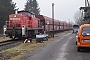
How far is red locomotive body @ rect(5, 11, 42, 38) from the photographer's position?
27297mm

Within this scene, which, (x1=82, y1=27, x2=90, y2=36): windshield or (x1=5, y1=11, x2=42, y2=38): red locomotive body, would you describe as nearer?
(x1=82, y1=27, x2=90, y2=36): windshield

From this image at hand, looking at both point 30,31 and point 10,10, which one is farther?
point 10,10

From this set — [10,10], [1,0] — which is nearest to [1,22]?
[10,10]

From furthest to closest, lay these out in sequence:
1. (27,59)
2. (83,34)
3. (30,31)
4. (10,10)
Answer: (10,10) < (30,31) < (83,34) < (27,59)

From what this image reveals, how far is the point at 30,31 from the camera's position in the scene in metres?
29.9

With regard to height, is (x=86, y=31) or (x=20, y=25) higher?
(x=20, y=25)

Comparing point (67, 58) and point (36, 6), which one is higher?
point (36, 6)

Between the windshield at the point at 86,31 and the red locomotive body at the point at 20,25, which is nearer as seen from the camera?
the windshield at the point at 86,31

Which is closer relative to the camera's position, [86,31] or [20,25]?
[86,31]

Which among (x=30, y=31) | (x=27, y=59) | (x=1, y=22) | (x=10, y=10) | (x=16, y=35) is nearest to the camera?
(x=27, y=59)

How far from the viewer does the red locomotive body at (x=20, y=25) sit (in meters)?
27.3

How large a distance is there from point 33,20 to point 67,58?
2010 centimetres

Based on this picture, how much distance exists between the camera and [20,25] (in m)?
28.2

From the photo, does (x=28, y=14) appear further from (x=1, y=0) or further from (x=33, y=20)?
(x=1, y=0)
